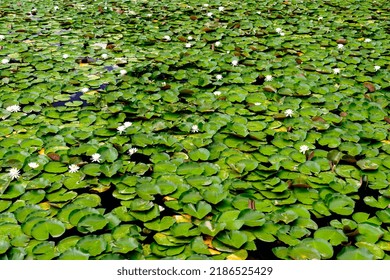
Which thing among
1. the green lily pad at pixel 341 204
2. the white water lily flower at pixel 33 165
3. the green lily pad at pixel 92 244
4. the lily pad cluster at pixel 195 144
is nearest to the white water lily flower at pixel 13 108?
the lily pad cluster at pixel 195 144

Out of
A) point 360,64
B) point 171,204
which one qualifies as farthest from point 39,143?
point 360,64

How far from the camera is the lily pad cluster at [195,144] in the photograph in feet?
5.35

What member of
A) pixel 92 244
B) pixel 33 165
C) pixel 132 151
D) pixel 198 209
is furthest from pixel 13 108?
pixel 198 209

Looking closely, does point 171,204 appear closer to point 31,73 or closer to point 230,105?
point 230,105

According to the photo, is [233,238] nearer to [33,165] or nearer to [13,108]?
[33,165]

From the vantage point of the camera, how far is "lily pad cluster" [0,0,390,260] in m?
1.63

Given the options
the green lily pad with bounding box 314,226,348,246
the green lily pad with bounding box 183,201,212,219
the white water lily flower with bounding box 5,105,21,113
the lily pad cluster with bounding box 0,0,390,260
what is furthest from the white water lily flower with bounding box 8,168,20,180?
the green lily pad with bounding box 314,226,348,246

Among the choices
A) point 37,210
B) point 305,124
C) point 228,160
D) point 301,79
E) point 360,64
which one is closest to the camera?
point 37,210

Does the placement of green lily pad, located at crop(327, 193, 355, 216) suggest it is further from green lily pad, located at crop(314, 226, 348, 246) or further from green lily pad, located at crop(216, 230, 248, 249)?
green lily pad, located at crop(216, 230, 248, 249)

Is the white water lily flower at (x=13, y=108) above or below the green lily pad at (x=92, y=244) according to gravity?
above

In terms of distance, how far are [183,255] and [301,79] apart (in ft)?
6.29

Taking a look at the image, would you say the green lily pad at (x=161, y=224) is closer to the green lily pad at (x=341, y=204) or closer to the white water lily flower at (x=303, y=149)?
the green lily pad at (x=341, y=204)

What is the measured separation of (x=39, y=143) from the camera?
7.32ft

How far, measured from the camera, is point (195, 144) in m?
2.22
